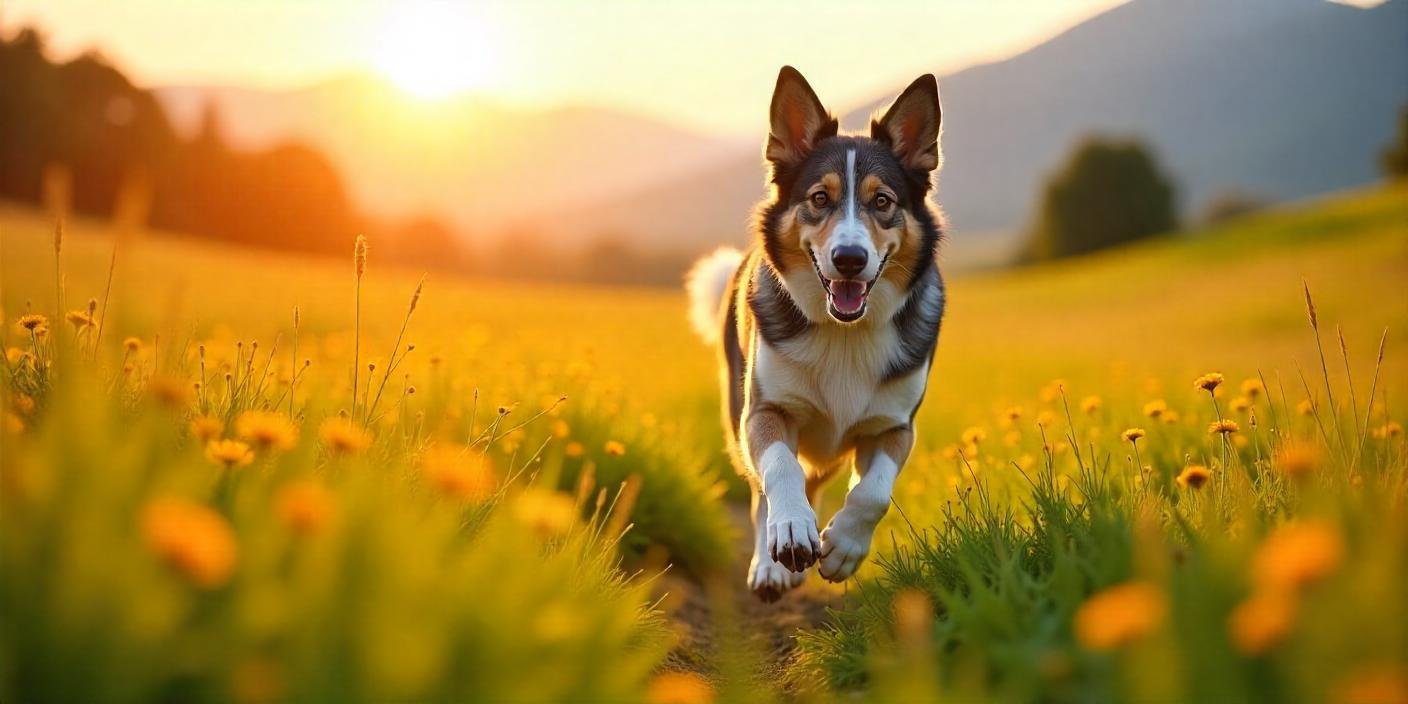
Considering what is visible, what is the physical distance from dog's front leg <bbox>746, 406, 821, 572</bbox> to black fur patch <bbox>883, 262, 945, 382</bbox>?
0.61 metres

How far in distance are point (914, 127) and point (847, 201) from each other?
2.38 feet

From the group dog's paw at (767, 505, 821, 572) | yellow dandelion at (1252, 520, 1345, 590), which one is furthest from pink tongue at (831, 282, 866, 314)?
yellow dandelion at (1252, 520, 1345, 590)

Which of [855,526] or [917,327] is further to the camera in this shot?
[917,327]

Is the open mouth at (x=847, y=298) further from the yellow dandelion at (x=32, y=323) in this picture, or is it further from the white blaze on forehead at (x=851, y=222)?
the yellow dandelion at (x=32, y=323)

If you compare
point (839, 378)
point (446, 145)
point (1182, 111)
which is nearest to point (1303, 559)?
point (839, 378)

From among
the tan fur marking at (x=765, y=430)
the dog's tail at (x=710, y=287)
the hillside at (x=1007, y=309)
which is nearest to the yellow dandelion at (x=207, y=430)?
the hillside at (x=1007, y=309)

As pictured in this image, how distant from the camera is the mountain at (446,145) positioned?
178 ft

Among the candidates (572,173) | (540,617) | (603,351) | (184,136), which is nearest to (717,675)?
(540,617)

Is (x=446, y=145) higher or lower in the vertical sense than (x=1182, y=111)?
lower

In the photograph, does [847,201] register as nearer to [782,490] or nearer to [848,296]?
[848,296]

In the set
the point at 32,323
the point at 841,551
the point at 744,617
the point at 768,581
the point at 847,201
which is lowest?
the point at 744,617

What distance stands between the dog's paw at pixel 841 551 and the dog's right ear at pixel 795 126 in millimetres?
2035

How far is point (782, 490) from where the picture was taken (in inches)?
178

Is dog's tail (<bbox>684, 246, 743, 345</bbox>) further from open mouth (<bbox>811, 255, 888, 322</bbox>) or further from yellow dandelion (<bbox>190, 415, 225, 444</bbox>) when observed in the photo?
yellow dandelion (<bbox>190, 415, 225, 444</bbox>)
